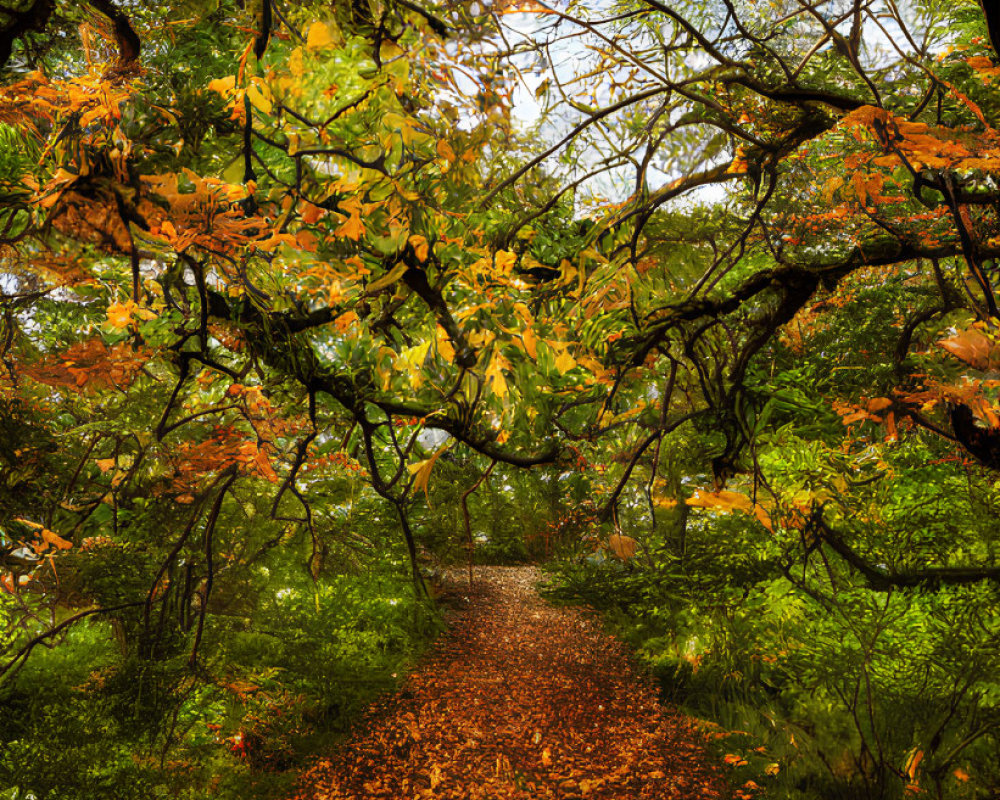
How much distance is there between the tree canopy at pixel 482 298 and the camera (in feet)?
2.97

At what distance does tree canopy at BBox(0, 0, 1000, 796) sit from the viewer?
2.97 ft

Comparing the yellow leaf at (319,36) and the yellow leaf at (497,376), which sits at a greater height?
the yellow leaf at (319,36)

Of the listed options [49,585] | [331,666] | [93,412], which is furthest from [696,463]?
[49,585]

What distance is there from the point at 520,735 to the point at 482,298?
93.4 inches

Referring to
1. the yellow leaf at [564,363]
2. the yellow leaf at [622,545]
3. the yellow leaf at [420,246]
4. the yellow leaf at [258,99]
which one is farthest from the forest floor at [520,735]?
the yellow leaf at [258,99]

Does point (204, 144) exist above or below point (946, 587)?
above

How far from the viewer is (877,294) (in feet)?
8.17

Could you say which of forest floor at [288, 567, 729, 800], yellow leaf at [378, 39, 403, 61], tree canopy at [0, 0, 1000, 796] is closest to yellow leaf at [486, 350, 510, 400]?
tree canopy at [0, 0, 1000, 796]

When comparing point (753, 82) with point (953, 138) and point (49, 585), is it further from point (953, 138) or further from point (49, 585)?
point (49, 585)

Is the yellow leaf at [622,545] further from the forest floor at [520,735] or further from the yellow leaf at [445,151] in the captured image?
the forest floor at [520,735]

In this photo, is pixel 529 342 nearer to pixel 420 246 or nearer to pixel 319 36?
pixel 420 246

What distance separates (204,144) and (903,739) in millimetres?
3306

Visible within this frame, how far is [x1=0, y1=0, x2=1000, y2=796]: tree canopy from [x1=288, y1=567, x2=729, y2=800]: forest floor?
72 cm

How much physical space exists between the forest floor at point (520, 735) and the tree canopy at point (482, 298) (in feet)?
2.35
